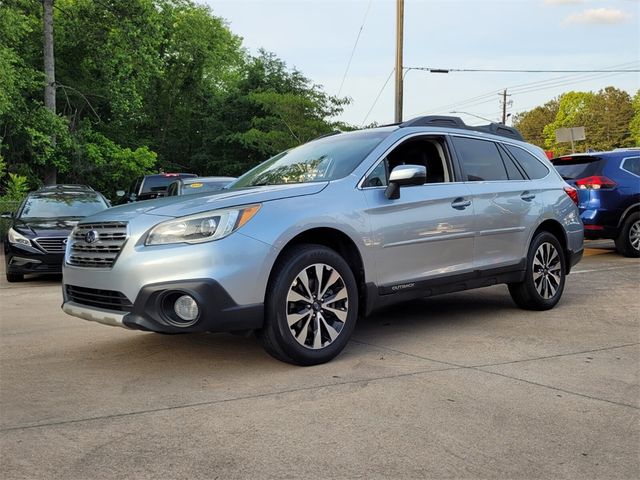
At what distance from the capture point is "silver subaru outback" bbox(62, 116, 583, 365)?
14.0ft

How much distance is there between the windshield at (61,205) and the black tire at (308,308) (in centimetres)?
773

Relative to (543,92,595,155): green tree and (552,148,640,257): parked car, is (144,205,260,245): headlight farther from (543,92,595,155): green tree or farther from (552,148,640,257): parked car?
(543,92,595,155): green tree

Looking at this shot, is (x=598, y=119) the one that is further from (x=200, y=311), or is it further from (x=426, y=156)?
(x=200, y=311)

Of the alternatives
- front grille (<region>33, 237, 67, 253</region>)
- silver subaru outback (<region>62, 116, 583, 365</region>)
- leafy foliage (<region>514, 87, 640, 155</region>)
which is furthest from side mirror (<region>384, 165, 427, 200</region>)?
leafy foliage (<region>514, 87, 640, 155</region>)

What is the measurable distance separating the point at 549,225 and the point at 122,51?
24372 millimetres

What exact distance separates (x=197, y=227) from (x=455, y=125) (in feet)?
9.64

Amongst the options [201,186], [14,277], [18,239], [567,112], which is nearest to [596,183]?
[201,186]

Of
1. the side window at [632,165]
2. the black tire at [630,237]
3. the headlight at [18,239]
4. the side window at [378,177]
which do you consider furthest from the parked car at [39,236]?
the side window at [632,165]

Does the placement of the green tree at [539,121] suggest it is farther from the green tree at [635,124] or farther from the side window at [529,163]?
the side window at [529,163]

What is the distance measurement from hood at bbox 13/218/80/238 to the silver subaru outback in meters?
5.30

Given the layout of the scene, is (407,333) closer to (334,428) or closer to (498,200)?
(498,200)

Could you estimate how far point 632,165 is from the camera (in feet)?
37.8

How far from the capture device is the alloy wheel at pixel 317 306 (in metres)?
4.52

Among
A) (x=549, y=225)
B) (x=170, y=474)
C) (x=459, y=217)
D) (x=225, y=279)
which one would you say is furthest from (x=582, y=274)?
(x=170, y=474)
